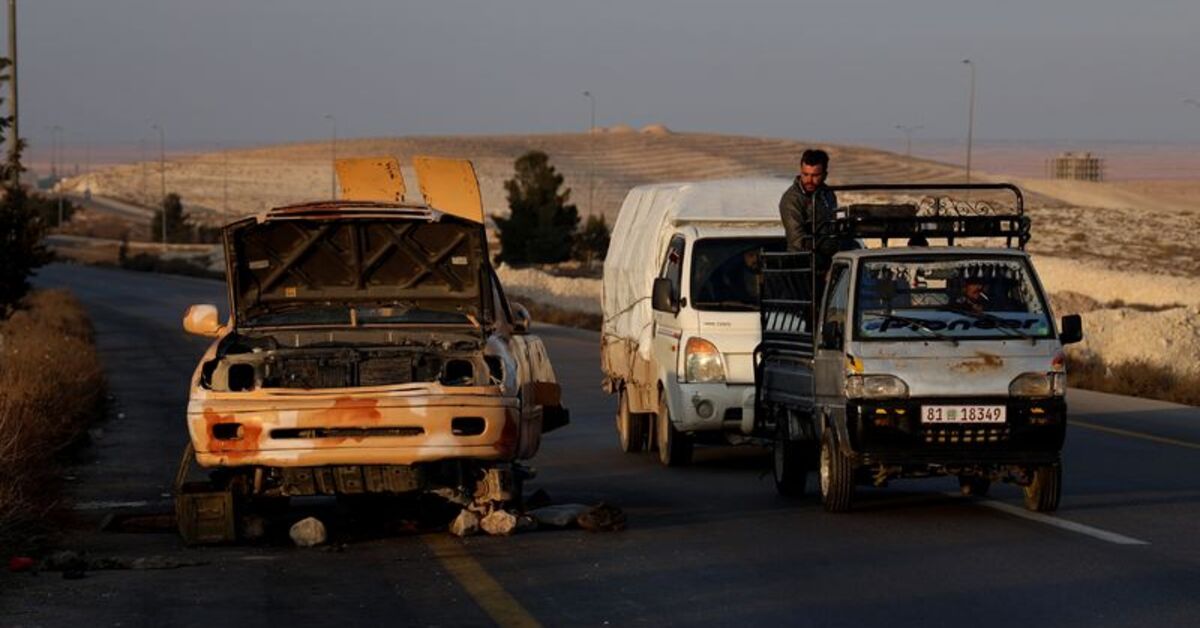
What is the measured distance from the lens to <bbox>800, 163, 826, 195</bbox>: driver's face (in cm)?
1611

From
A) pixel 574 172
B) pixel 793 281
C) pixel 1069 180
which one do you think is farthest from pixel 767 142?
pixel 793 281

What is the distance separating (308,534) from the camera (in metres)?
13.1

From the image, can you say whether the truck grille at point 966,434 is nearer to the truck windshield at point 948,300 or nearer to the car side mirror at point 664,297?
the truck windshield at point 948,300

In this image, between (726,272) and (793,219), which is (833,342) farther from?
(726,272)

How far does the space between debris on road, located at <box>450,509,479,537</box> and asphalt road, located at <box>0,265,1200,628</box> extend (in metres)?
0.10

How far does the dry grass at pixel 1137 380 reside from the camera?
27516 mm

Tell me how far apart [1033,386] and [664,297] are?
15.4 feet

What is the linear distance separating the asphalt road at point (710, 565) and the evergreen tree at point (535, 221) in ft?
237

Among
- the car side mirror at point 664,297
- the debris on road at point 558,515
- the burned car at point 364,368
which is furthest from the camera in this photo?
the car side mirror at point 664,297

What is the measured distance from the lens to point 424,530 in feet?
45.4

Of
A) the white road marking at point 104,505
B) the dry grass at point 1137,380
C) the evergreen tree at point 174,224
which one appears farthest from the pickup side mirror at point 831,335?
the evergreen tree at point 174,224

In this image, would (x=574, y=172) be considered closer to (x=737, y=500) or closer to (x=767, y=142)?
(x=767, y=142)

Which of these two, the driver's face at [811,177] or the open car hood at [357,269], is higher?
the driver's face at [811,177]

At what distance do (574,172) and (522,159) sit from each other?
88.2 meters
